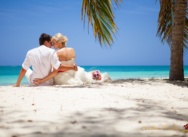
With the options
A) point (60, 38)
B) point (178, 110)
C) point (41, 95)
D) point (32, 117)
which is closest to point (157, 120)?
point (178, 110)

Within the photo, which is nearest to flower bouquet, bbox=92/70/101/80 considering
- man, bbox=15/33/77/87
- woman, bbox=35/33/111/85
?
woman, bbox=35/33/111/85

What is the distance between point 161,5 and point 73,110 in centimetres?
542

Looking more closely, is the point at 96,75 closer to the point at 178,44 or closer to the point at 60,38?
the point at 60,38

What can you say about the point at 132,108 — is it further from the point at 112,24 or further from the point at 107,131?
the point at 112,24

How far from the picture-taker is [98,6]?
5941 millimetres

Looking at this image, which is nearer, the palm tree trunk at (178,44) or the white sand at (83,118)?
the white sand at (83,118)

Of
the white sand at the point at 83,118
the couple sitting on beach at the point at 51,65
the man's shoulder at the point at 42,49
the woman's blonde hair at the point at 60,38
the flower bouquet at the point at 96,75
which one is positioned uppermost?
the woman's blonde hair at the point at 60,38

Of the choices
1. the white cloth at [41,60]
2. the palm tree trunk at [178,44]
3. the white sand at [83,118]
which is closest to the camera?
the white sand at [83,118]

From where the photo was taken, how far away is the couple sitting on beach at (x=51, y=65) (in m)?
4.82

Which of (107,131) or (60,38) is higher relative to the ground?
(60,38)

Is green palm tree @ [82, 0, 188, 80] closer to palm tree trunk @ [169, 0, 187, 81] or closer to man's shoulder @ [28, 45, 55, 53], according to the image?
palm tree trunk @ [169, 0, 187, 81]

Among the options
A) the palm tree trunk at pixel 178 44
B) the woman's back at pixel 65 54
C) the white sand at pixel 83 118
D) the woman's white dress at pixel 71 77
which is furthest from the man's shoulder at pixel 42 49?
the palm tree trunk at pixel 178 44

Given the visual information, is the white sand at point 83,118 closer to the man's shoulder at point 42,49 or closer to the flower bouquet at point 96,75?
the man's shoulder at point 42,49

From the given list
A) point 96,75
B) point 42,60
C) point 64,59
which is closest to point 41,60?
point 42,60
